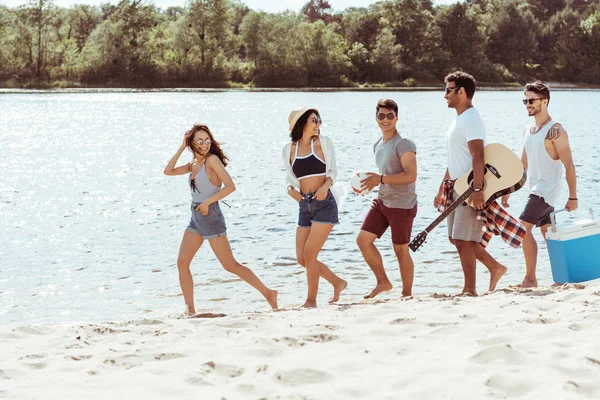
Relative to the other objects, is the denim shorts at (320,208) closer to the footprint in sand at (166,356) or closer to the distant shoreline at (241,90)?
the footprint in sand at (166,356)

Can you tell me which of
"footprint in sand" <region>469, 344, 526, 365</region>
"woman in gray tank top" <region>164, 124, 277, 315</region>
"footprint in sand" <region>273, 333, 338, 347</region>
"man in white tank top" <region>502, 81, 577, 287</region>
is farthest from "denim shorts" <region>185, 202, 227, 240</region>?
"footprint in sand" <region>469, 344, 526, 365</region>

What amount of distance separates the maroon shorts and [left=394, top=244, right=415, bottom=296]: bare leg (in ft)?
0.24

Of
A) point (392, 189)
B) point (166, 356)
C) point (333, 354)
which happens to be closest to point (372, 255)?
point (392, 189)

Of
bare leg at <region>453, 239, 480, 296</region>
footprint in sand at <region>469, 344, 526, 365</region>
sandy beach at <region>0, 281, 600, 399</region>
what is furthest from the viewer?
bare leg at <region>453, 239, 480, 296</region>

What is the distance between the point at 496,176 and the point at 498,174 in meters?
0.02

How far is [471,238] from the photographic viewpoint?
7391 mm

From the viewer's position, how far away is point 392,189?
7441 millimetres

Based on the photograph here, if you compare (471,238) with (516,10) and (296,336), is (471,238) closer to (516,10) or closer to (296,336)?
(296,336)

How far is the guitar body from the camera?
23.6 ft

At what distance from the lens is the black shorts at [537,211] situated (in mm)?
7590

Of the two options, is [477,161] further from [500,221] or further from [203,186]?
[203,186]

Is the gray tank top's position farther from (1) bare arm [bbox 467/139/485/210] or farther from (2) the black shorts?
(2) the black shorts

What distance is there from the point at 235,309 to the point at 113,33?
99977mm

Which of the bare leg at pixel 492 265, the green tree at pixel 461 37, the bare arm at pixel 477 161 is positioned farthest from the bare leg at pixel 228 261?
the green tree at pixel 461 37
